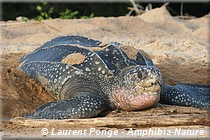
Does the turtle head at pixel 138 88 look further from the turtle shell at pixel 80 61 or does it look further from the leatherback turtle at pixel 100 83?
the turtle shell at pixel 80 61

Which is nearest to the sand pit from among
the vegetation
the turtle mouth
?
the turtle mouth

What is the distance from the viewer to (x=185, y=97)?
328 cm

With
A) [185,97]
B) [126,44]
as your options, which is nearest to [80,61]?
[185,97]

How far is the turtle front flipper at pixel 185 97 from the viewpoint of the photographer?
324cm

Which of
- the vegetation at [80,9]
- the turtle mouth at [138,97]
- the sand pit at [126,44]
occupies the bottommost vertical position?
the vegetation at [80,9]

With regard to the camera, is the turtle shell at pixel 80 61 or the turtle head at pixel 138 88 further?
the turtle shell at pixel 80 61

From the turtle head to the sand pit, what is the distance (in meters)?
0.07

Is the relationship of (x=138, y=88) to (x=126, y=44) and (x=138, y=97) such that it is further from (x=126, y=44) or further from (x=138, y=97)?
(x=126, y=44)

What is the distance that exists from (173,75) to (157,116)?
1.49 meters

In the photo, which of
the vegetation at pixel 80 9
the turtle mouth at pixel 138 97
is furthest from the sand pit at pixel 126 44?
the vegetation at pixel 80 9

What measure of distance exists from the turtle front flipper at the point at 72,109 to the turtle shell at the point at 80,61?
28cm

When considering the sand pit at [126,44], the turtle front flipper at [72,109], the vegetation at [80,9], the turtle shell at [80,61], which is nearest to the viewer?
the sand pit at [126,44]

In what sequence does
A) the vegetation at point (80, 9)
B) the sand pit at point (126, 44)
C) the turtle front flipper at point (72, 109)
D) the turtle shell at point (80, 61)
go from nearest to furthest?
1. the sand pit at point (126, 44)
2. the turtle front flipper at point (72, 109)
3. the turtle shell at point (80, 61)
4. the vegetation at point (80, 9)

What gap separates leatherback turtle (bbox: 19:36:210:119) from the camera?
2887 millimetres
